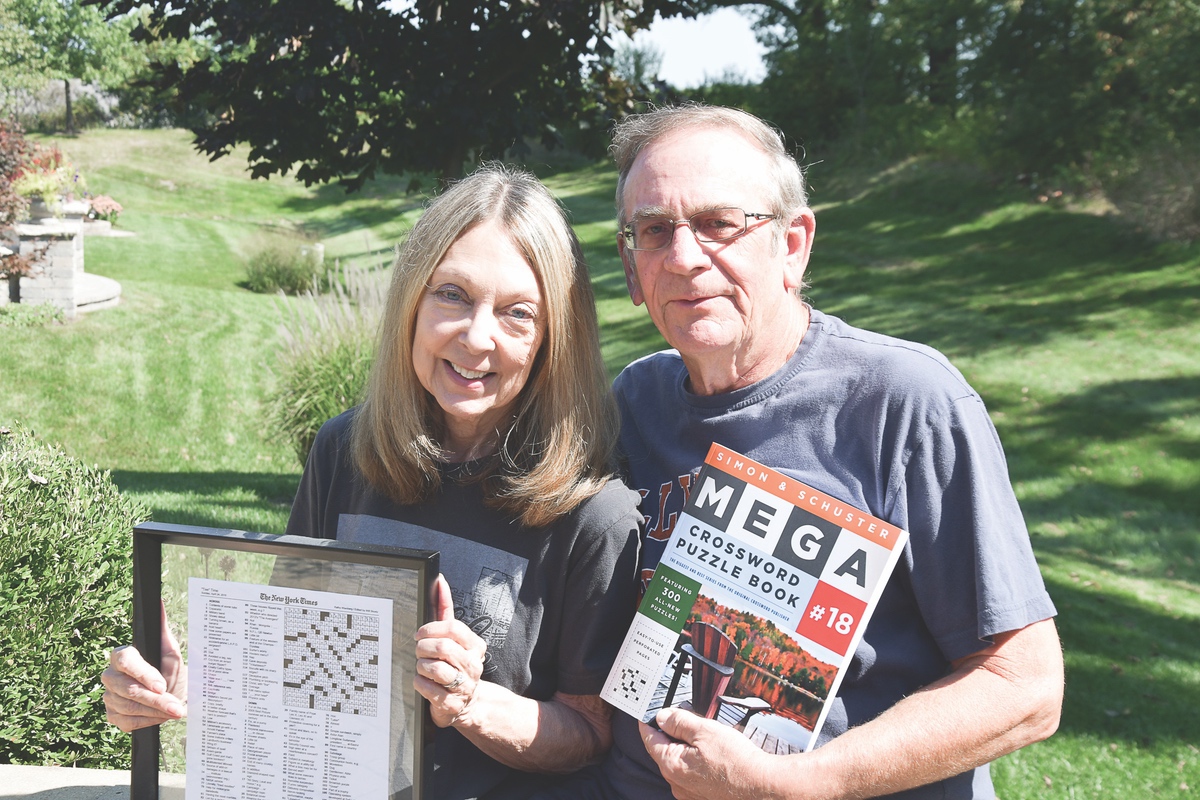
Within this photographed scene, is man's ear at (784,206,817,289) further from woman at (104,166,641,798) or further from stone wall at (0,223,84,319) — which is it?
stone wall at (0,223,84,319)

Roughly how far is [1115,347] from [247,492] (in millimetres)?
8849

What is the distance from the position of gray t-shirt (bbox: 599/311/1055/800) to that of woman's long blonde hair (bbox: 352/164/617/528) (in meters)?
0.25

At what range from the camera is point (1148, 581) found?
21.2ft

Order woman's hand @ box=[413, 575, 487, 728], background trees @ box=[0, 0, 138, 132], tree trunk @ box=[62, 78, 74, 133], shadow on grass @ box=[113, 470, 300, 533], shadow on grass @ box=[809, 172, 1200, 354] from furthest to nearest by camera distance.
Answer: tree trunk @ box=[62, 78, 74, 133]
background trees @ box=[0, 0, 138, 132]
shadow on grass @ box=[809, 172, 1200, 354]
shadow on grass @ box=[113, 470, 300, 533]
woman's hand @ box=[413, 575, 487, 728]

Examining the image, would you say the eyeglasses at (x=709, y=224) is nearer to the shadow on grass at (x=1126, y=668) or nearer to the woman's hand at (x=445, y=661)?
A: the woman's hand at (x=445, y=661)

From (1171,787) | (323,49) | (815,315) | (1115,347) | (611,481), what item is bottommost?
(1171,787)

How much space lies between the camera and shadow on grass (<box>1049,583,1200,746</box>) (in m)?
4.61

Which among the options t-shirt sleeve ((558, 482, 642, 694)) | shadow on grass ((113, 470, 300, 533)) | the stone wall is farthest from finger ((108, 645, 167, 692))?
the stone wall

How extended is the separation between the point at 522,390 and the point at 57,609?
1823 mm

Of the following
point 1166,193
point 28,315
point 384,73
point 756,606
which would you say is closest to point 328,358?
point 384,73

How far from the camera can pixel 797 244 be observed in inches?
→ 89.0

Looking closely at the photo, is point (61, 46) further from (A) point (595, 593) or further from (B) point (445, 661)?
(B) point (445, 661)

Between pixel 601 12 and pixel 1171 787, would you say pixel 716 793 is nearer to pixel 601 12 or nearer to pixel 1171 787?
pixel 1171 787

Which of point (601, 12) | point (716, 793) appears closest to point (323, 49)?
point (601, 12)
